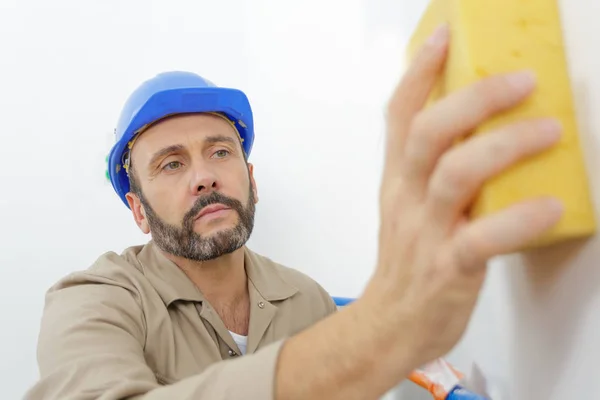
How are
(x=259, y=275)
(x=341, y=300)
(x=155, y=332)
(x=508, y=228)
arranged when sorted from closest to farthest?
(x=508, y=228), (x=155, y=332), (x=259, y=275), (x=341, y=300)

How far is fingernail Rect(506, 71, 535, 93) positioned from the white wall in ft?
3.30

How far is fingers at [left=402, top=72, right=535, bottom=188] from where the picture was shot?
24 cm

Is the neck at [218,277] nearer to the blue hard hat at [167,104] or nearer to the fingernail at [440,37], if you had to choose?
the blue hard hat at [167,104]

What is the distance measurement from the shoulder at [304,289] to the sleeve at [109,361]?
1.28 feet

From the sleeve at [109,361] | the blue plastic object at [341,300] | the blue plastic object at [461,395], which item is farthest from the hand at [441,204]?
the blue plastic object at [341,300]

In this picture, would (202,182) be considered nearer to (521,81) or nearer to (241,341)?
(241,341)

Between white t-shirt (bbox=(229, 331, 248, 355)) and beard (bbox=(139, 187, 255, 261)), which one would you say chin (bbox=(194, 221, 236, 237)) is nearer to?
beard (bbox=(139, 187, 255, 261))

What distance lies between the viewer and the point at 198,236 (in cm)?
89

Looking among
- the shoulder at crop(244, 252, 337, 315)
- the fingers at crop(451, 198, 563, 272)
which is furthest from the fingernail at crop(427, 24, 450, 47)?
the shoulder at crop(244, 252, 337, 315)

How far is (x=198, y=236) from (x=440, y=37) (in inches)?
27.2

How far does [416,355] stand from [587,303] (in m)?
0.13

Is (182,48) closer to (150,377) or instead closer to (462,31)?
(150,377)

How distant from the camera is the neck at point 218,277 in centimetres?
94

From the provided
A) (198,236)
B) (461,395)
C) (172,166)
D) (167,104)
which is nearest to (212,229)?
(198,236)
